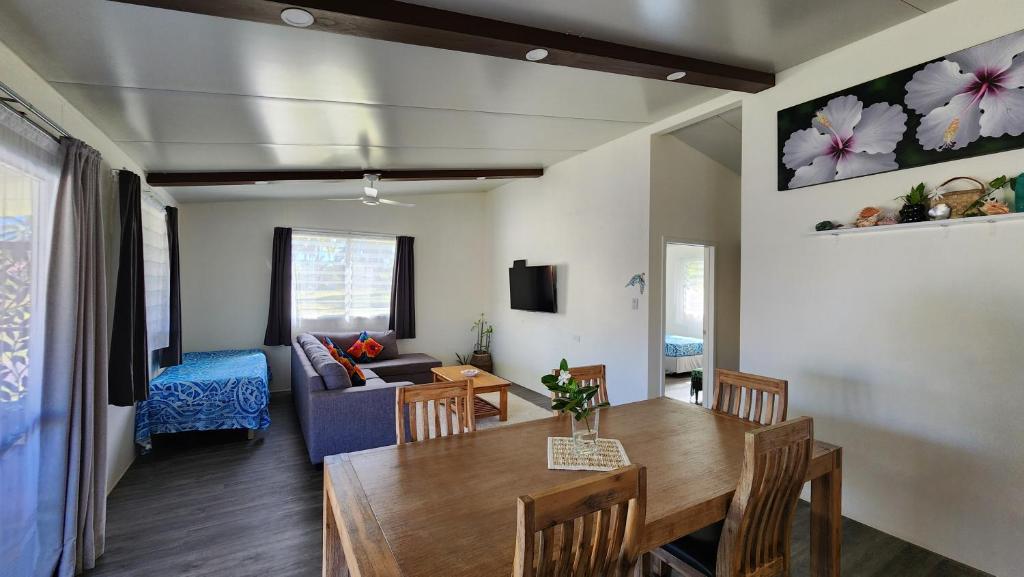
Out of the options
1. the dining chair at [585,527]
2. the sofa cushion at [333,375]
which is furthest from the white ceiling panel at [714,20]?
the sofa cushion at [333,375]

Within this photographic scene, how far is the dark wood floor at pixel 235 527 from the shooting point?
230 centimetres

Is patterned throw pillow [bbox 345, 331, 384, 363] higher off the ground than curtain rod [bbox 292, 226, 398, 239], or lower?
lower

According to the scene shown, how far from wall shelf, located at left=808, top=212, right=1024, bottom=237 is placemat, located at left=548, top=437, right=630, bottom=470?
2047 millimetres

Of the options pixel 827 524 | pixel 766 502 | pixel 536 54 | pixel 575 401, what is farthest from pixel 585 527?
pixel 536 54

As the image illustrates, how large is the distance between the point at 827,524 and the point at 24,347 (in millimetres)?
3515

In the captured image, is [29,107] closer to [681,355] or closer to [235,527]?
[235,527]

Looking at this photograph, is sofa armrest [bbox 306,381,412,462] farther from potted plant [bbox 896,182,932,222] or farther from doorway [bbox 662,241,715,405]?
potted plant [bbox 896,182,932,222]

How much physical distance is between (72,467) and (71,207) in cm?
126

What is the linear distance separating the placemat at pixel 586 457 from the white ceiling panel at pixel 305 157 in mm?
3155

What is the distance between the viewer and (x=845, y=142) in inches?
110

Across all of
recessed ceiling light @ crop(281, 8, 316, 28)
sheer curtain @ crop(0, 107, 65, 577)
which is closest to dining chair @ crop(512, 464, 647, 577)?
recessed ceiling light @ crop(281, 8, 316, 28)

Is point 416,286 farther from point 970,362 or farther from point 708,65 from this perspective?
point 970,362

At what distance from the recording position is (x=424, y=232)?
7043mm

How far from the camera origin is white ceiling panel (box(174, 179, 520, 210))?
4.98 metres
